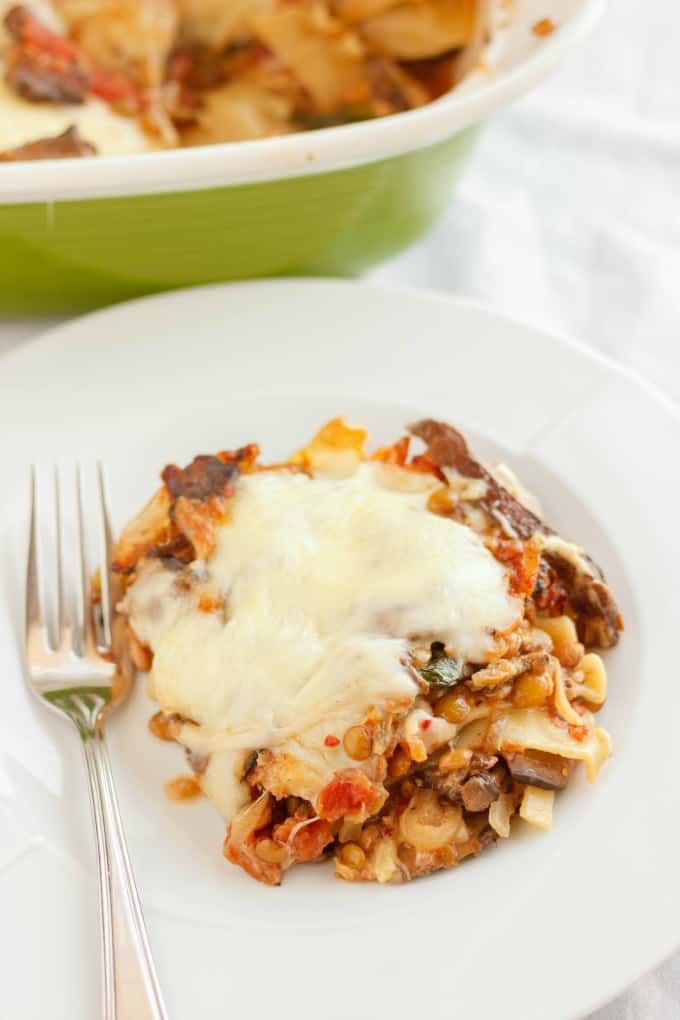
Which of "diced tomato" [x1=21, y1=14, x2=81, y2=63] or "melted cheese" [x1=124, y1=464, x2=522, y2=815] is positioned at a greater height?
"diced tomato" [x1=21, y1=14, x2=81, y2=63]

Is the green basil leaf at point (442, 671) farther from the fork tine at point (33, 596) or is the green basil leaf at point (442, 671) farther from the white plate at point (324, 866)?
the fork tine at point (33, 596)

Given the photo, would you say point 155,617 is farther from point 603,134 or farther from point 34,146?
point 603,134

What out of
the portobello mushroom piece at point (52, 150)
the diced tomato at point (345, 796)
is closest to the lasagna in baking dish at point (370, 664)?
the diced tomato at point (345, 796)

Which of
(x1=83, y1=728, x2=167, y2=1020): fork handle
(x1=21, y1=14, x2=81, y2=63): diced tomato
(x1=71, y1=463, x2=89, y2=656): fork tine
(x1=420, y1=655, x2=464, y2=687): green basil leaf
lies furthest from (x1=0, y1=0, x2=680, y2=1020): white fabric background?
(x1=83, y1=728, x2=167, y2=1020): fork handle

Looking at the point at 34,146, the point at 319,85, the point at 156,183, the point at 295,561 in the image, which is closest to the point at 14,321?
the point at 34,146

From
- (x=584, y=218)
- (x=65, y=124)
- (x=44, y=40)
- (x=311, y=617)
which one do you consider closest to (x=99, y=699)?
(x=311, y=617)

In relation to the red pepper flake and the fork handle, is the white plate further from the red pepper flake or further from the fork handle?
the red pepper flake

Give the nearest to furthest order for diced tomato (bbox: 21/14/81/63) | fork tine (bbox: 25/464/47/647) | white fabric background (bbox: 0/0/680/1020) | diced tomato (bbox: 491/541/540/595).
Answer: diced tomato (bbox: 491/541/540/595) → fork tine (bbox: 25/464/47/647) → diced tomato (bbox: 21/14/81/63) → white fabric background (bbox: 0/0/680/1020)
